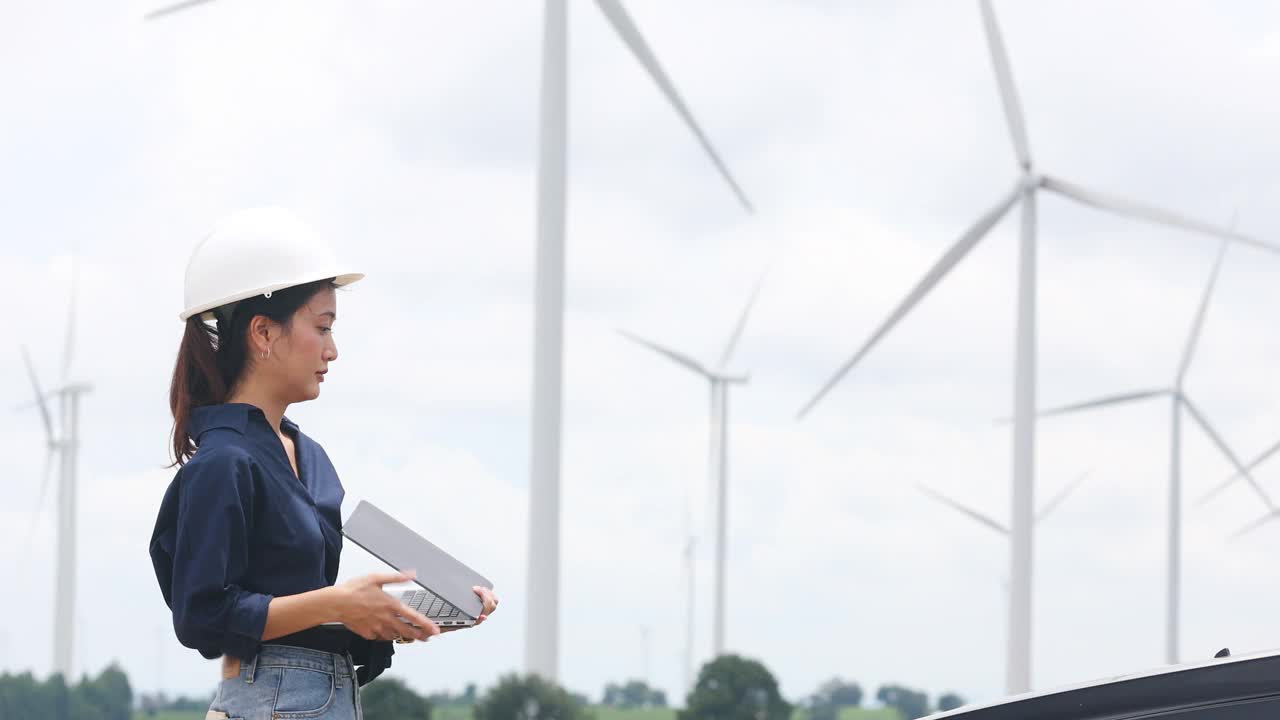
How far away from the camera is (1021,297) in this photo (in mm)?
27266

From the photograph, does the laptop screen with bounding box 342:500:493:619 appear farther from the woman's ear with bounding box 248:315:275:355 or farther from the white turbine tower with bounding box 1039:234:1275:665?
the white turbine tower with bounding box 1039:234:1275:665

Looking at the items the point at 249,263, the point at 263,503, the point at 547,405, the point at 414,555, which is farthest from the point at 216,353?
the point at 547,405

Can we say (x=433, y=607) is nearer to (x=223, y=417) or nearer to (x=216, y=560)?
(x=216, y=560)

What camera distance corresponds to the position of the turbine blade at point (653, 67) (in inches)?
995

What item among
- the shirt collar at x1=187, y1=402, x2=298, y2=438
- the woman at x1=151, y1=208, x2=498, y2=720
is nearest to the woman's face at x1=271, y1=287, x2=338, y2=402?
the woman at x1=151, y1=208, x2=498, y2=720

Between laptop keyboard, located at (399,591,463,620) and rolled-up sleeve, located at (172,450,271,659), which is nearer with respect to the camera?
rolled-up sleeve, located at (172,450,271,659)

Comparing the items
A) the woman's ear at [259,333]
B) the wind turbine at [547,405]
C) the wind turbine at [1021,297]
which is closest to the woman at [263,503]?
the woman's ear at [259,333]

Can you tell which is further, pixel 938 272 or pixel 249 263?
pixel 938 272

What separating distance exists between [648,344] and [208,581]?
3188 cm

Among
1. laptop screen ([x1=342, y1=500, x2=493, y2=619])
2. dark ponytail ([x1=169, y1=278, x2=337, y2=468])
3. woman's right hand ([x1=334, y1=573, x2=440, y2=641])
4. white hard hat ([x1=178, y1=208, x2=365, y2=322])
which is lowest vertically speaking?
woman's right hand ([x1=334, y1=573, x2=440, y2=641])

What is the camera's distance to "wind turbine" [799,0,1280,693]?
2695 centimetres

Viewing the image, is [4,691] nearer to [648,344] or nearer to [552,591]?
[648,344]

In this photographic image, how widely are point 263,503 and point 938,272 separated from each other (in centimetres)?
2572

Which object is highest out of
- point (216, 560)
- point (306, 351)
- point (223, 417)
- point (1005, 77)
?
point (1005, 77)
